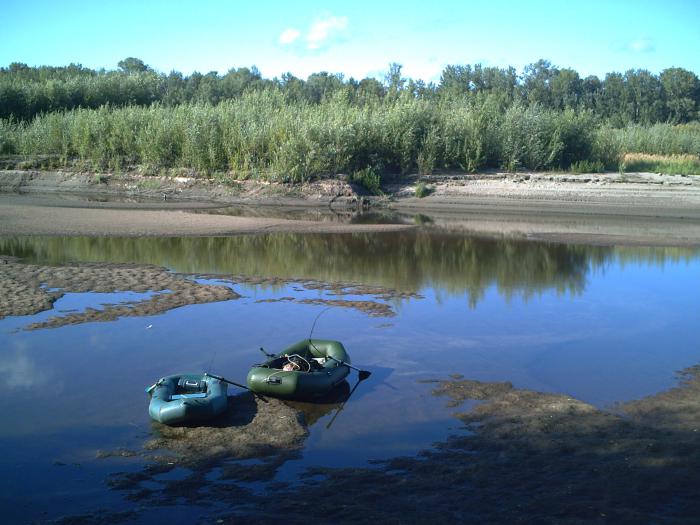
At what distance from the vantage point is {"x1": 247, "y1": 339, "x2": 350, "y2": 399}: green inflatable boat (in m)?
8.64

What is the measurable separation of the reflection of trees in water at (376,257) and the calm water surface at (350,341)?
0.09 m

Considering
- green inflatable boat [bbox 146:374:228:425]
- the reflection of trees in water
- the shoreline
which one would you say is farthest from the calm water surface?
the shoreline

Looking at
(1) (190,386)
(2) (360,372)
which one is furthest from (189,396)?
(2) (360,372)

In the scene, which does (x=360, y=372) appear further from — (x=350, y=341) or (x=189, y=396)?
(x=189, y=396)

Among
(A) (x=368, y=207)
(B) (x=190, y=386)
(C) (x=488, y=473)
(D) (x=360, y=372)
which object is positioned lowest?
(C) (x=488, y=473)

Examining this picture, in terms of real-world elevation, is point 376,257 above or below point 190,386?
above

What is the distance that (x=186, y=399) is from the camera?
7891mm

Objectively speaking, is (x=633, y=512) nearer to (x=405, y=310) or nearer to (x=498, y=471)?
(x=498, y=471)

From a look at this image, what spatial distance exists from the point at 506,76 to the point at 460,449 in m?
58.6

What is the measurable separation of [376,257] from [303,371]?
10125 mm

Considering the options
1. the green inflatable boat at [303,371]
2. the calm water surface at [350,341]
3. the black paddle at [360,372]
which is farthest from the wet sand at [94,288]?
the black paddle at [360,372]

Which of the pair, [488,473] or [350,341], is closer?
[488,473]

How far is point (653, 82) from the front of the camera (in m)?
64.6

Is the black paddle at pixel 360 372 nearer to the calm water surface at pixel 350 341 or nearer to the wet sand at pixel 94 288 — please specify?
the calm water surface at pixel 350 341
